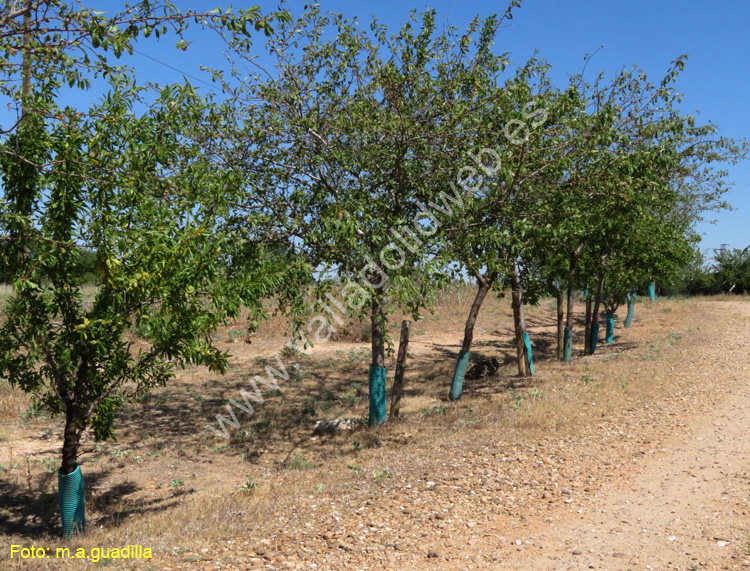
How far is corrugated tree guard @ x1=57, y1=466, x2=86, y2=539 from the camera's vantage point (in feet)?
24.3

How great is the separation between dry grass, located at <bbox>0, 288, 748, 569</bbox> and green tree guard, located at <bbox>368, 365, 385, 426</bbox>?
0.39 metres

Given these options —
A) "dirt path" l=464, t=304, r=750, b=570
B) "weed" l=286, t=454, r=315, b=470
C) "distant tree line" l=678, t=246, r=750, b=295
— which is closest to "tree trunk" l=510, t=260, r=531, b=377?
"dirt path" l=464, t=304, r=750, b=570

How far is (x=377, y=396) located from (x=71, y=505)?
6.57 metres

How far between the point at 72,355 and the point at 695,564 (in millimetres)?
7510

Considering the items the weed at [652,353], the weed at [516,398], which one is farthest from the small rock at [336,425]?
the weed at [652,353]

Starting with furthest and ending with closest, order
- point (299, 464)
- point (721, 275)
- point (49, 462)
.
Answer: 1. point (721, 275)
2. point (49, 462)
3. point (299, 464)

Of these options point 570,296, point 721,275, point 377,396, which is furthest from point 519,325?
point 721,275

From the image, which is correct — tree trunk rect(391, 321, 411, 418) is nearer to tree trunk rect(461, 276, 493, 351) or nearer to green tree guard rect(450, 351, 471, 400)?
tree trunk rect(461, 276, 493, 351)

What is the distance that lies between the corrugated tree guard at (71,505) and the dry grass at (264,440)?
0.18 meters

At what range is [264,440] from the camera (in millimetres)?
12898

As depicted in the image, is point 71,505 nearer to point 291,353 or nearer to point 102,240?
point 102,240

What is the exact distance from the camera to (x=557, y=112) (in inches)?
459

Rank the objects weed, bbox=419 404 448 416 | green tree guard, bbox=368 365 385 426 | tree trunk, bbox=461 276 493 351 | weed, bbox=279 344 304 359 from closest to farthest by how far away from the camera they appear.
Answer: green tree guard, bbox=368 365 385 426, weed, bbox=419 404 448 416, tree trunk, bbox=461 276 493 351, weed, bbox=279 344 304 359

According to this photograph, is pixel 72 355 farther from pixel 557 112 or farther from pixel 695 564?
pixel 557 112
